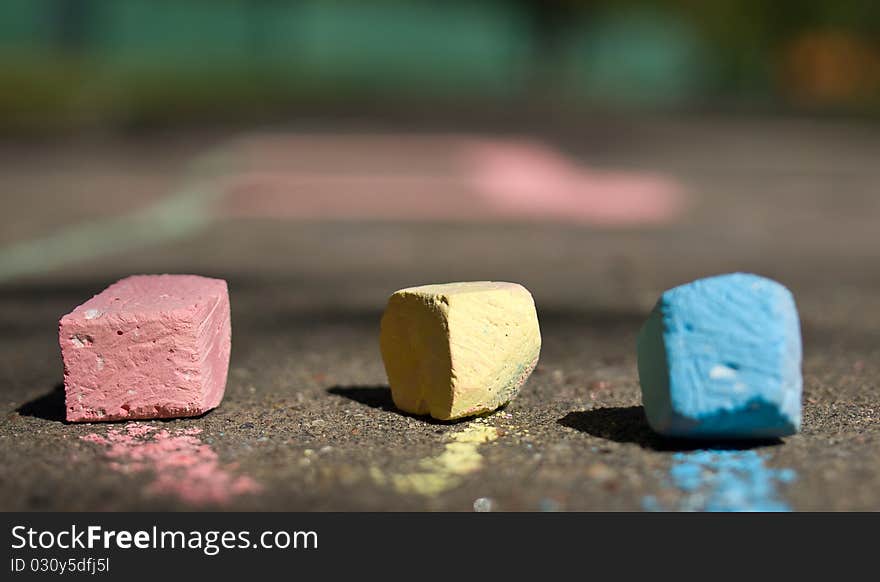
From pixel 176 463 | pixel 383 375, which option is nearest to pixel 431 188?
pixel 383 375

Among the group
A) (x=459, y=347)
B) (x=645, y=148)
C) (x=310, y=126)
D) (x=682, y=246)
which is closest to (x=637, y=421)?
(x=459, y=347)

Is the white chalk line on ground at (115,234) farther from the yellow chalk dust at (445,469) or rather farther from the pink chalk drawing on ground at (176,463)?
the yellow chalk dust at (445,469)

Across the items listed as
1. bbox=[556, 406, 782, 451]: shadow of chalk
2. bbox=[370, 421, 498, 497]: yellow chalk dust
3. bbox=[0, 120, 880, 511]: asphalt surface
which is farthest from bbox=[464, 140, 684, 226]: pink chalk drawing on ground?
bbox=[370, 421, 498, 497]: yellow chalk dust

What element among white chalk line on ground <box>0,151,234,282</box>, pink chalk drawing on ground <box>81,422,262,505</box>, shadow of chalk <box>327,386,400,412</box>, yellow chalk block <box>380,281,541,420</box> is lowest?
white chalk line on ground <box>0,151,234,282</box>

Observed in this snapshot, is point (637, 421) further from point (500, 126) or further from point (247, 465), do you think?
point (500, 126)

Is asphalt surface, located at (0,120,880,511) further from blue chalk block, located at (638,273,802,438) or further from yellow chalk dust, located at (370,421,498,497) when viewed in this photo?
blue chalk block, located at (638,273,802,438)

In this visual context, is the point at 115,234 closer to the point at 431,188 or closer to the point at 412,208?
the point at 412,208

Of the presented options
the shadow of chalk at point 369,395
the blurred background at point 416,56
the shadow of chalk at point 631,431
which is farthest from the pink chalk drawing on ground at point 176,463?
the blurred background at point 416,56

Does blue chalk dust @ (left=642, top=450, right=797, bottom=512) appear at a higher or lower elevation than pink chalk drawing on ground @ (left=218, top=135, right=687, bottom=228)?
higher
